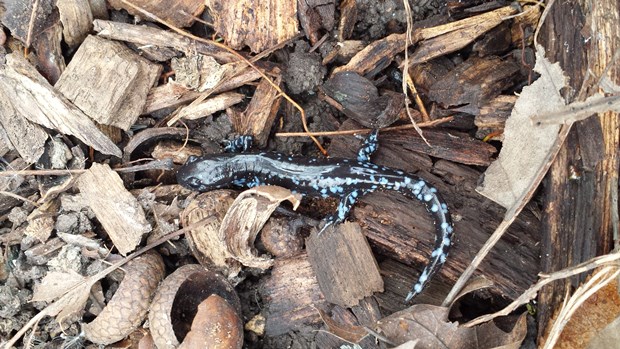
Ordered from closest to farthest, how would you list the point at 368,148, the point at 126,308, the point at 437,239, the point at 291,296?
the point at 126,308, the point at 437,239, the point at 291,296, the point at 368,148

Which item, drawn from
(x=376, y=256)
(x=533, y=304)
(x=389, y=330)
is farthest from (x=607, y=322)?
(x=376, y=256)

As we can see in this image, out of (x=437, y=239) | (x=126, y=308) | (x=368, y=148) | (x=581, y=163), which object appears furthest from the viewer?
(x=368, y=148)

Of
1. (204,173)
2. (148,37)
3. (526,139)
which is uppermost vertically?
(148,37)

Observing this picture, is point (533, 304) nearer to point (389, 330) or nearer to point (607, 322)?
point (607, 322)

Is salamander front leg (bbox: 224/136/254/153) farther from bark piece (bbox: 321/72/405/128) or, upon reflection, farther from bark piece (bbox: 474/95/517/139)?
bark piece (bbox: 474/95/517/139)

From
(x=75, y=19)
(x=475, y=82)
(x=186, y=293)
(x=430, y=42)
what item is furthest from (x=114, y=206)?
(x=475, y=82)

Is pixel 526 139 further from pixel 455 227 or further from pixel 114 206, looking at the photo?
pixel 114 206

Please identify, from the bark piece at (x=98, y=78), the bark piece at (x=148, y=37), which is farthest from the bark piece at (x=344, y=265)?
the bark piece at (x=98, y=78)
